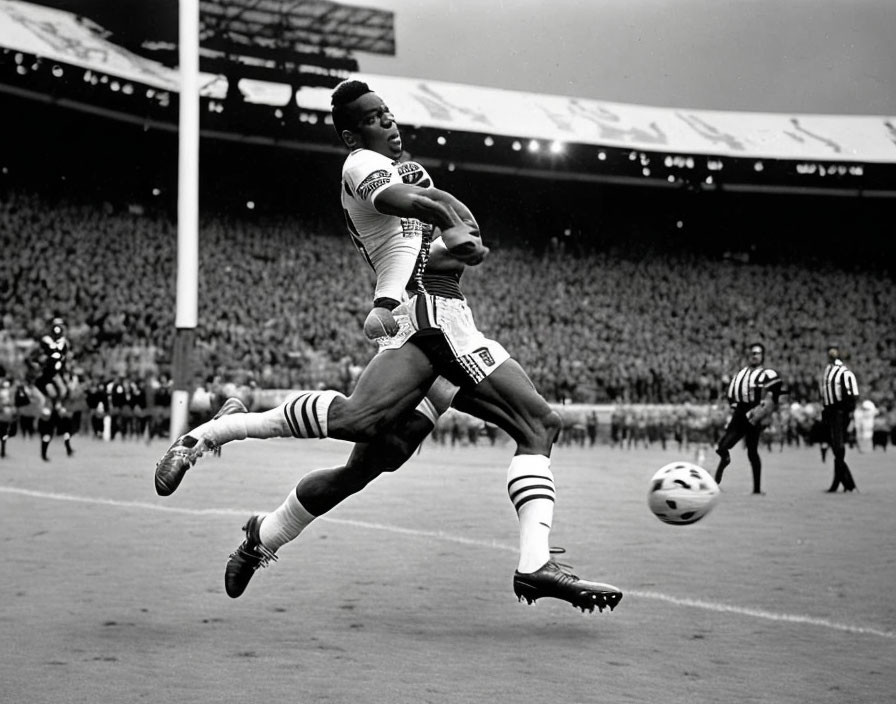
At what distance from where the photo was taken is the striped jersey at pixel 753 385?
45.8 ft

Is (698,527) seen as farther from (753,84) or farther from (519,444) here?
(753,84)

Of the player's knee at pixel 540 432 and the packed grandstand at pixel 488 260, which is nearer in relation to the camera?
the player's knee at pixel 540 432

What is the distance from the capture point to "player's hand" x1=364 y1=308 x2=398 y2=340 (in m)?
4.96

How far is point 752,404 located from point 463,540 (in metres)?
6.57

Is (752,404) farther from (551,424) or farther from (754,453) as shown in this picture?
(551,424)

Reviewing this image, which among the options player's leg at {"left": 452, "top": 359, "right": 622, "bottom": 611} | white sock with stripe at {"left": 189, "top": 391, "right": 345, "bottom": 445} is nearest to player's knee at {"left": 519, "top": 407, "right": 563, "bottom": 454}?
player's leg at {"left": 452, "top": 359, "right": 622, "bottom": 611}

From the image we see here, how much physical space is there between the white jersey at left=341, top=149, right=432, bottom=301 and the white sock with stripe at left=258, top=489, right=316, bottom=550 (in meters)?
1.16

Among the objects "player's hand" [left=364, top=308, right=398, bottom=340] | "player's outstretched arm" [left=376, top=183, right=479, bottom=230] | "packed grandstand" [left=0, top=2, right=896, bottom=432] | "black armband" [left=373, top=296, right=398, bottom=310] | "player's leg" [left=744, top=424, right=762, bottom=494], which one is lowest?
"player's leg" [left=744, top=424, right=762, bottom=494]

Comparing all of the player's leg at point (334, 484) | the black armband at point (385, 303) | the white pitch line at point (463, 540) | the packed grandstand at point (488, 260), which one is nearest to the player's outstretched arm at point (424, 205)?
the black armband at point (385, 303)

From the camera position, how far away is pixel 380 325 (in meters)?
4.97

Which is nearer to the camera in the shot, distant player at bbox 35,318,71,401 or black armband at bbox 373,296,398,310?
black armband at bbox 373,296,398,310

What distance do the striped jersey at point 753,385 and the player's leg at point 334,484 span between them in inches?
368

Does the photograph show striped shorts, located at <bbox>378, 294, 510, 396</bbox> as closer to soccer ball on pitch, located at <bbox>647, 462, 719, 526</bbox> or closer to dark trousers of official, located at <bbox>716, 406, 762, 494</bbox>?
soccer ball on pitch, located at <bbox>647, 462, 719, 526</bbox>

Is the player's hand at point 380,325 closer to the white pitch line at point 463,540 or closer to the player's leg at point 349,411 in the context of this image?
the player's leg at point 349,411
